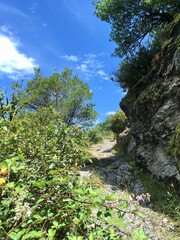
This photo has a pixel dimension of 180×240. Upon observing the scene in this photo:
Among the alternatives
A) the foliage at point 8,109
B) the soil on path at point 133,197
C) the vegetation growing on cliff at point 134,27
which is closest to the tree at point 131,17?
the vegetation growing on cliff at point 134,27

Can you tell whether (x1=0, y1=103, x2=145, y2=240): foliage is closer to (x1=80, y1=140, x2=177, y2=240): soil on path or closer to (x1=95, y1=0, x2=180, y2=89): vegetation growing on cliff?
(x1=80, y1=140, x2=177, y2=240): soil on path

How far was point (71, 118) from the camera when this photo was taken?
2005 cm

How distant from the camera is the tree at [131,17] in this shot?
1154 cm

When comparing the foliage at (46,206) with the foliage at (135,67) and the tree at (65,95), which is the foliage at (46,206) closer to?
the foliage at (135,67)

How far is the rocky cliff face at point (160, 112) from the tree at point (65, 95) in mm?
9009

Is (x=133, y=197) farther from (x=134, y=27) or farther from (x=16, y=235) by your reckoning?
(x=134, y=27)

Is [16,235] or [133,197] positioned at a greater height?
[133,197]

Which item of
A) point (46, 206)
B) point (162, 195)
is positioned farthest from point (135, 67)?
point (46, 206)

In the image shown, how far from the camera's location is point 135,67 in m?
12.4

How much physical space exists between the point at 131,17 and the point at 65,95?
10485mm

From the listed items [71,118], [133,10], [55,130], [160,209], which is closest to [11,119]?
[55,130]

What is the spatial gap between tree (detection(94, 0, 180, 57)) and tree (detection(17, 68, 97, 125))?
7.50 meters

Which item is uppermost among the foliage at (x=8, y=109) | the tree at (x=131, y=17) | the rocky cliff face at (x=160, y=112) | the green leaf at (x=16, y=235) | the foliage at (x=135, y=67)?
the tree at (x=131, y=17)

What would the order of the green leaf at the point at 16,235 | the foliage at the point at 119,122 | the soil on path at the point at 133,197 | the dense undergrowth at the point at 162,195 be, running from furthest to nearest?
the foliage at the point at 119,122
the dense undergrowth at the point at 162,195
the soil on path at the point at 133,197
the green leaf at the point at 16,235
